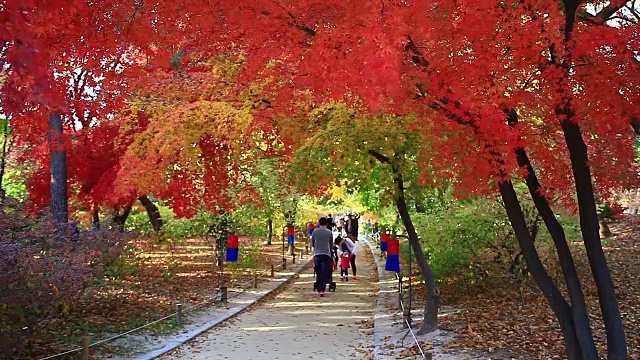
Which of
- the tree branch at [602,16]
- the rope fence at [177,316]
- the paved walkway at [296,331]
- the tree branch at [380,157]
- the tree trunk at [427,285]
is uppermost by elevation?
the tree branch at [602,16]

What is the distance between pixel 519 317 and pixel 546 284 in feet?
12.4

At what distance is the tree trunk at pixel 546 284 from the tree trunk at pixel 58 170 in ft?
28.4

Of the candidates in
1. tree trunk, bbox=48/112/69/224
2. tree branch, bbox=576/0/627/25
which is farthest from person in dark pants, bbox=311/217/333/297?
tree branch, bbox=576/0/627/25

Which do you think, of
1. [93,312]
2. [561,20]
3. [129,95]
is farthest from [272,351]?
[129,95]

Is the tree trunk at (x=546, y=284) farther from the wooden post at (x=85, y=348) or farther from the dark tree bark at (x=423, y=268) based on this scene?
the wooden post at (x=85, y=348)

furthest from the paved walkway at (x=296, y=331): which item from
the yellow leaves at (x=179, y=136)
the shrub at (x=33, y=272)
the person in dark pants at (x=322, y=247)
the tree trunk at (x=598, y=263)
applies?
the yellow leaves at (x=179, y=136)

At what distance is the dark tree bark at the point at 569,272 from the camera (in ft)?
20.4

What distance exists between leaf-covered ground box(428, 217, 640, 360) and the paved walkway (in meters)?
1.63

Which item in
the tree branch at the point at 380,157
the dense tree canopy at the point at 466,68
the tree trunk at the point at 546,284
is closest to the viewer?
the dense tree canopy at the point at 466,68

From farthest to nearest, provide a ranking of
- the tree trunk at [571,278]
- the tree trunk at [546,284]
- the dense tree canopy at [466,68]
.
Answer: the tree trunk at [546,284] < the tree trunk at [571,278] < the dense tree canopy at [466,68]

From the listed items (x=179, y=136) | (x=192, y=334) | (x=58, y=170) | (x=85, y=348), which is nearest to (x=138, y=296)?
(x=58, y=170)

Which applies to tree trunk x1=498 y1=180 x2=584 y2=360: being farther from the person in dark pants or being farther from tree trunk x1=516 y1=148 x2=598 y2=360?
the person in dark pants

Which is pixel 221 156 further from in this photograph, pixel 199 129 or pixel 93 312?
pixel 93 312

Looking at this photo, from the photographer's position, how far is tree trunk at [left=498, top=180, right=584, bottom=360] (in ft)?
21.2
